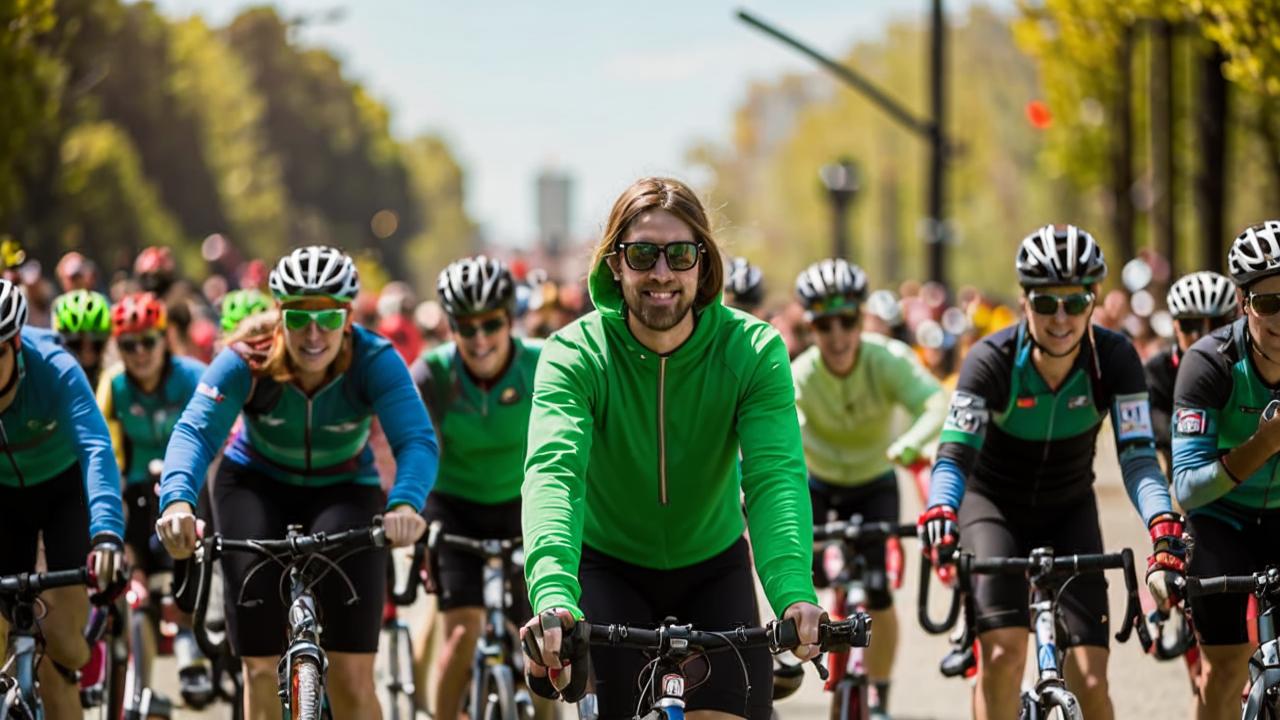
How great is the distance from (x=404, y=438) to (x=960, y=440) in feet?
6.18

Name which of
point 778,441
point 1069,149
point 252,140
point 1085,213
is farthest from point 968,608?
point 252,140

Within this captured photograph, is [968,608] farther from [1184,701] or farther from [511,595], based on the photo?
[1184,701]

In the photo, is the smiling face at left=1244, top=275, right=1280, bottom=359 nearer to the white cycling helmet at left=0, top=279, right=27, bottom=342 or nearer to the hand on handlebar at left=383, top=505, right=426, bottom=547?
the hand on handlebar at left=383, top=505, right=426, bottom=547

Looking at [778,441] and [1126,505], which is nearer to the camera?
[778,441]

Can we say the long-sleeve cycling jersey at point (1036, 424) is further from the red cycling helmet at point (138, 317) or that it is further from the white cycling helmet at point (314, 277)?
the red cycling helmet at point (138, 317)

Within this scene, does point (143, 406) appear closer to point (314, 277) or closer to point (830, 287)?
point (314, 277)

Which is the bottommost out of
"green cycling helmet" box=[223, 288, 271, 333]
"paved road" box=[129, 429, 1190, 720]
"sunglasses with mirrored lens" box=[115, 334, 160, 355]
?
"paved road" box=[129, 429, 1190, 720]

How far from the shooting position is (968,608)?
7359mm

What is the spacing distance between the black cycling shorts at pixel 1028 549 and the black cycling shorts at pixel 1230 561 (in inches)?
12.8

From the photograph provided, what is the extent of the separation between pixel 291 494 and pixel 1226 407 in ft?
10.6

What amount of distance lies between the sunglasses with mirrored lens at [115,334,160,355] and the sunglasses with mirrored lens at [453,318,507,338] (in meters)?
1.73

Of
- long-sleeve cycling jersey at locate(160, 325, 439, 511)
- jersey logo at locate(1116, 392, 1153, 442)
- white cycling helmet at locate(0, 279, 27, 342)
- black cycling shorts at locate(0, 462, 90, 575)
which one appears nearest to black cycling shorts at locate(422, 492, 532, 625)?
long-sleeve cycling jersey at locate(160, 325, 439, 511)

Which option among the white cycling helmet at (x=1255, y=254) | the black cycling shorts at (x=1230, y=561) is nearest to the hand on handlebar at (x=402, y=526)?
the black cycling shorts at (x=1230, y=561)

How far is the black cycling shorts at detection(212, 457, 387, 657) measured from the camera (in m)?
7.17
